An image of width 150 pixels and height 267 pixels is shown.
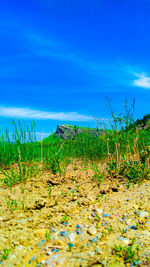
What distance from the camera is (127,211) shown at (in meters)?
2.74

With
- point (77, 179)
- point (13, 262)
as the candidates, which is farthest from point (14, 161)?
point (13, 262)

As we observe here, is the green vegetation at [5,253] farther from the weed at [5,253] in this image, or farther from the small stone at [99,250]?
the small stone at [99,250]

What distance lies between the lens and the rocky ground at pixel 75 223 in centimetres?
210

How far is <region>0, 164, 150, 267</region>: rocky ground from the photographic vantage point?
210 centimetres

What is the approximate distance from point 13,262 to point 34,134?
104 inches

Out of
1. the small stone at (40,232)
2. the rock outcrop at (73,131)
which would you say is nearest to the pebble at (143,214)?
the small stone at (40,232)

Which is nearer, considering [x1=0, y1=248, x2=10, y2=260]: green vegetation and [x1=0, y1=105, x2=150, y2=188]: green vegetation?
[x1=0, y1=248, x2=10, y2=260]: green vegetation

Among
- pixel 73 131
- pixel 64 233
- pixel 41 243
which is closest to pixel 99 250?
pixel 64 233

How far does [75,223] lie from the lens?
2.63 metres

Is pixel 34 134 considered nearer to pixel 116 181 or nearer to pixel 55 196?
pixel 55 196

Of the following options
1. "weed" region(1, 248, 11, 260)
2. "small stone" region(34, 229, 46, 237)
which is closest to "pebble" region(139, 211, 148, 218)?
"small stone" region(34, 229, 46, 237)

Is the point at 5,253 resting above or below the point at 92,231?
below

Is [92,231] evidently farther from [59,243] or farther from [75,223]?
[59,243]

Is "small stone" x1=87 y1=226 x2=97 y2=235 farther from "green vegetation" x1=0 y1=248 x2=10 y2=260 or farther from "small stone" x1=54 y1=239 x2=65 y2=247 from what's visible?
"green vegetation" x1=0 y1=248 x2=10 y2=260
